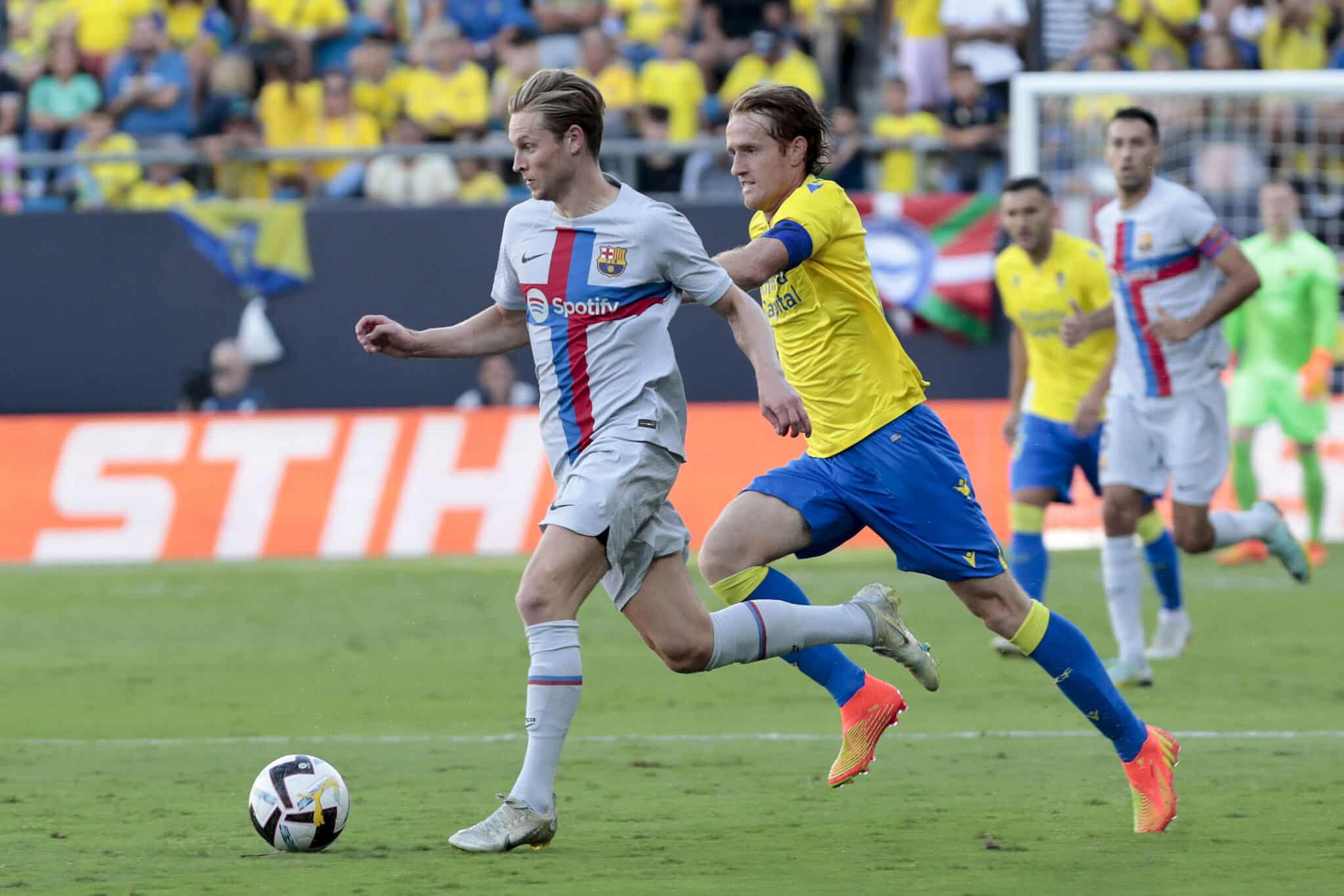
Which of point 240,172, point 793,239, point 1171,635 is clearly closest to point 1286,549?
point 1171,635

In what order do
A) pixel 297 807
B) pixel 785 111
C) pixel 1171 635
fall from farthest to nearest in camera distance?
1. pixel 1171 635
2. pixel 785 111
3. pixel 297 807

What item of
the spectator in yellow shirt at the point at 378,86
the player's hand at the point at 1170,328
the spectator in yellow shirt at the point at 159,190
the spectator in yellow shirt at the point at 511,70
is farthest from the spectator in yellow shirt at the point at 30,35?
the player's hand at the point at 1170,328

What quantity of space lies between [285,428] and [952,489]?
9.17 m

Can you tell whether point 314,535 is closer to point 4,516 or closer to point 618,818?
point 4,516

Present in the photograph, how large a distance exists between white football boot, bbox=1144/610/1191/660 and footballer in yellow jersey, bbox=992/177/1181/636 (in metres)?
0.06

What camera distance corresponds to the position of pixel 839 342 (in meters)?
5.93

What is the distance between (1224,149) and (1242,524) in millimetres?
6569

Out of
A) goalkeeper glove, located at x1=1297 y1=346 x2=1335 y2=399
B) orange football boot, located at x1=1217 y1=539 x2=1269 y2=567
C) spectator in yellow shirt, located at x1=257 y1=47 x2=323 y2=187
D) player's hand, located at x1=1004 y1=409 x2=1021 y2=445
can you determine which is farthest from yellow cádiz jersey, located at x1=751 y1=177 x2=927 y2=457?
spectator in yellow shirt, located at x1=257 y1=47 x2=323 y2=187

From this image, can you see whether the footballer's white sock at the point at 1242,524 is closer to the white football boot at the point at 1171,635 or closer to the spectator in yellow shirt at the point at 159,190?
the white football boot at the point at 1171,635

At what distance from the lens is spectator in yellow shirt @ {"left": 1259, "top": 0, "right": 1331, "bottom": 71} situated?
16938mm

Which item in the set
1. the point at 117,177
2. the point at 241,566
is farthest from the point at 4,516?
the point at 117,177

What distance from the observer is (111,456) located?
1407 cm

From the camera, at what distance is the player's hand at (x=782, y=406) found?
4.99 metres

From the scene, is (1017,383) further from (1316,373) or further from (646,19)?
(646,19)
